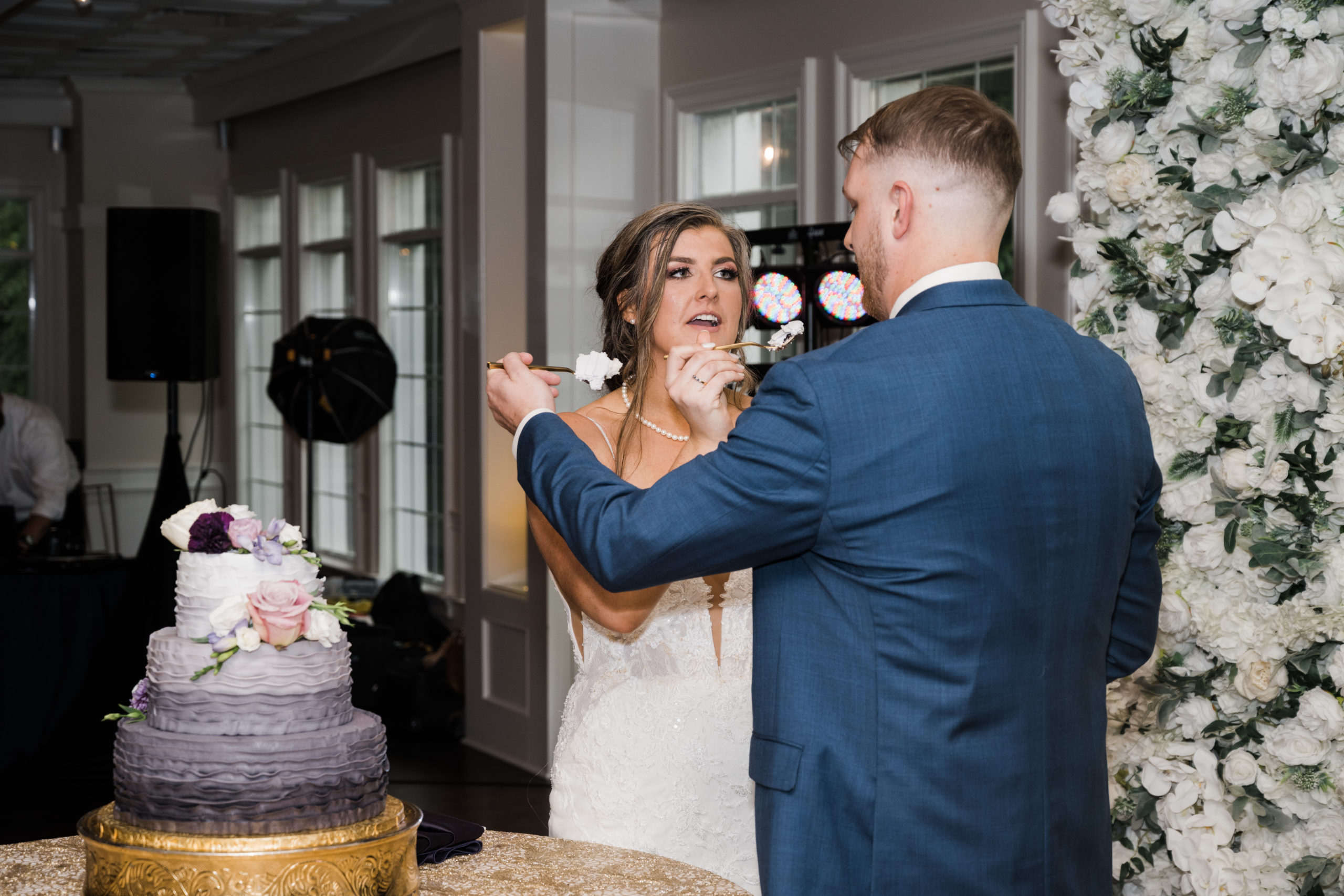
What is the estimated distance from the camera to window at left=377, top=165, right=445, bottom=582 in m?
7.60

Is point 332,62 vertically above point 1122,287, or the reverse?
point 332,62

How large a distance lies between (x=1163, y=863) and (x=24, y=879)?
228 cm

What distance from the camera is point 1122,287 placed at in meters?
2.82

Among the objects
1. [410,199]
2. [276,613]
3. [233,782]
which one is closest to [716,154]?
[410,199]

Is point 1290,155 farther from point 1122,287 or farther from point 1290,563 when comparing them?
point 1290,563

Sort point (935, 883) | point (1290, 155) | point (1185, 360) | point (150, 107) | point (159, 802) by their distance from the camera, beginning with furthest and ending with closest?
point (150, 107)
point (1185, 360)
point (1290, 155)
point (935, 883)
point (159, 802)

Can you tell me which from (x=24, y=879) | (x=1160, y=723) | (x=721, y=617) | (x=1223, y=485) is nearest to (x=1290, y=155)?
(x=1223, y=485)

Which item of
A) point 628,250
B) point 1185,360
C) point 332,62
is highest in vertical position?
point 332,62

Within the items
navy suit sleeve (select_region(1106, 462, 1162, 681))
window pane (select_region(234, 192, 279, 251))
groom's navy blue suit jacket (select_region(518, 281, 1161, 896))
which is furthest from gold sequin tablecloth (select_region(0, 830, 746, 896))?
window pane (select_region(234, 192, 279, 251))

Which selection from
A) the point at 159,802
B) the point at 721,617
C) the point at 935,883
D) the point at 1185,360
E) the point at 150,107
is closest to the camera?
the point at 159,802

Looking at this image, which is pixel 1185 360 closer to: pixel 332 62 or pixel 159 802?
pixel 159 802

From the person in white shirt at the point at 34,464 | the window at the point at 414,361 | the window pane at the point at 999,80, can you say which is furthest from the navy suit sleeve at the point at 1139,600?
the window at the point at 414,361

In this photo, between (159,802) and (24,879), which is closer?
(159,802)

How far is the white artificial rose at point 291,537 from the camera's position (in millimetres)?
1500
